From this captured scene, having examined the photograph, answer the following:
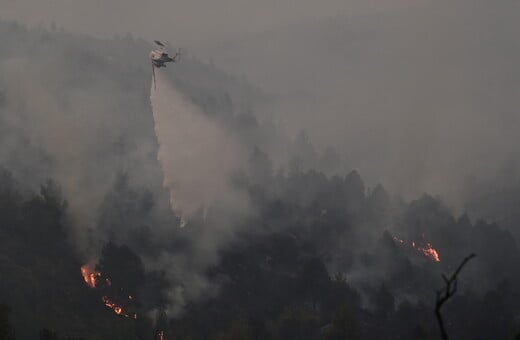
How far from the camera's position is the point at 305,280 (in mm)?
168750

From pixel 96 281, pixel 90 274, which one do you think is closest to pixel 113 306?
pixel 96 281

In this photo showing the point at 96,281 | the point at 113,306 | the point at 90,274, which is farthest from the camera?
the point at 90,274

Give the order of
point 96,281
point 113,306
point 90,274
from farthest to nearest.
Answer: point 90,274
point 96,281
point 113,306

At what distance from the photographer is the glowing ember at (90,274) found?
151 m

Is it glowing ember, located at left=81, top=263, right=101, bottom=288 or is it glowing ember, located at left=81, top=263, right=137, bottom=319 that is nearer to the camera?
glowing ember, located at left=81, top=263, right=137, bottom=319

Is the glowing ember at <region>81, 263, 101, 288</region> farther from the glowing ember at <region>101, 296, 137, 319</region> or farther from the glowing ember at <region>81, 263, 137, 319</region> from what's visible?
the glowing ember at <region>101, 296, 137, 319</region>

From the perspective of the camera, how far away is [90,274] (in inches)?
6093

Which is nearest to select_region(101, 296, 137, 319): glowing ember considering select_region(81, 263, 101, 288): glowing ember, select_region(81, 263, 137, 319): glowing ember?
select_region(81, 263, 137, 319): glowing ember

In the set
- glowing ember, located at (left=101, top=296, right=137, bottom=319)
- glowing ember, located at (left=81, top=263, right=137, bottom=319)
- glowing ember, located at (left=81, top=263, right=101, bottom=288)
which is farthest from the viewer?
glowing ember, located at (left=81, top=263, right=101, bottom=288)

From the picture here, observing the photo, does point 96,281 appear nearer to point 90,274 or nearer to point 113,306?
point 90,274

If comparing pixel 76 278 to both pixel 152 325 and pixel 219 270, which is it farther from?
pixel 219 270

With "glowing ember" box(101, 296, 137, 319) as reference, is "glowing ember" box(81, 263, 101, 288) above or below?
below

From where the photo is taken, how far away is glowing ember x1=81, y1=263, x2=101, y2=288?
495ft

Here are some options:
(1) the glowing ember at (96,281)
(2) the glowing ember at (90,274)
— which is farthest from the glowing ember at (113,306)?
(2) the glowing ember at (90,274)
